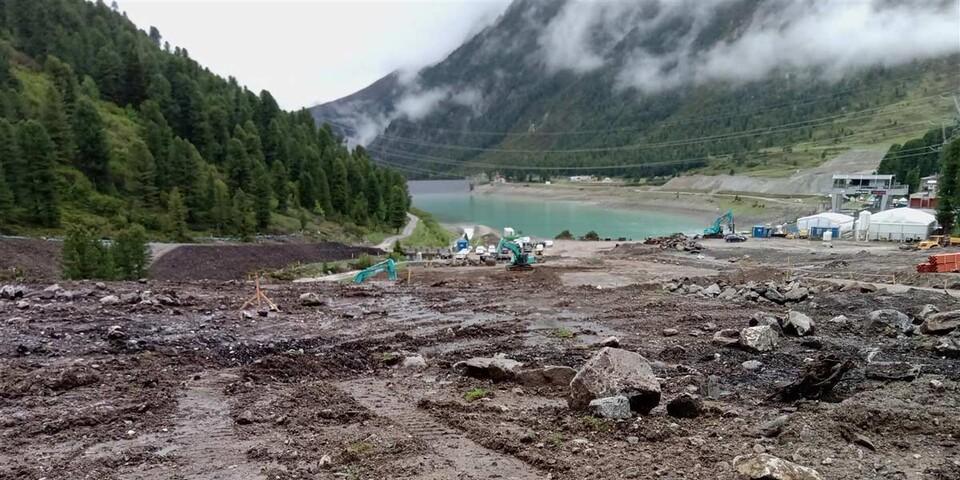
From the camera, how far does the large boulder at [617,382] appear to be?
27.8ft

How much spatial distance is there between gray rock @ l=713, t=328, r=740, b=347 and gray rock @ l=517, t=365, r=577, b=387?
4927 millimetres

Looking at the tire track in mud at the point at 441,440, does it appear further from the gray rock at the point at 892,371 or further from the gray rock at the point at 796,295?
the gray rock at the point at 796,295

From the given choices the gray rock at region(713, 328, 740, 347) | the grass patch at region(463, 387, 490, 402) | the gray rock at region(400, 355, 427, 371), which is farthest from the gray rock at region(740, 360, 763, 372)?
the gray rock at region(400, 355, 427, 371)

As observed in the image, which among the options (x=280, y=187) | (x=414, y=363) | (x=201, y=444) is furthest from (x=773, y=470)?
(x=280, y=187)

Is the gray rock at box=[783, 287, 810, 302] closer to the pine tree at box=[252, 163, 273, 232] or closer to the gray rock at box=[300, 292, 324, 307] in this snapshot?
the gray rock at box=[300, 292, 324, 307]

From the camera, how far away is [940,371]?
429 inches

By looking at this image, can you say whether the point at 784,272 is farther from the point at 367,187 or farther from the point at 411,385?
the point at 367,187

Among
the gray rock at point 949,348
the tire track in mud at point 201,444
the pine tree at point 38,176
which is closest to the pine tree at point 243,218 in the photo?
the pine tree at point 38,176

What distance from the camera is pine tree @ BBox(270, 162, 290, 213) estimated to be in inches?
2916

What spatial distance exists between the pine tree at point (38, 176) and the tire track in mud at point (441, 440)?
166 ft

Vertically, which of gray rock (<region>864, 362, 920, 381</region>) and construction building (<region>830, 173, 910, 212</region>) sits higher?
construction building (<region>830, 173, 910, 212</region>)

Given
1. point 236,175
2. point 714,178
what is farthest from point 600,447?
point 714,178

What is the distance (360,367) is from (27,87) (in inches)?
3554

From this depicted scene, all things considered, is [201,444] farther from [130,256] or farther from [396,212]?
[396,212]
